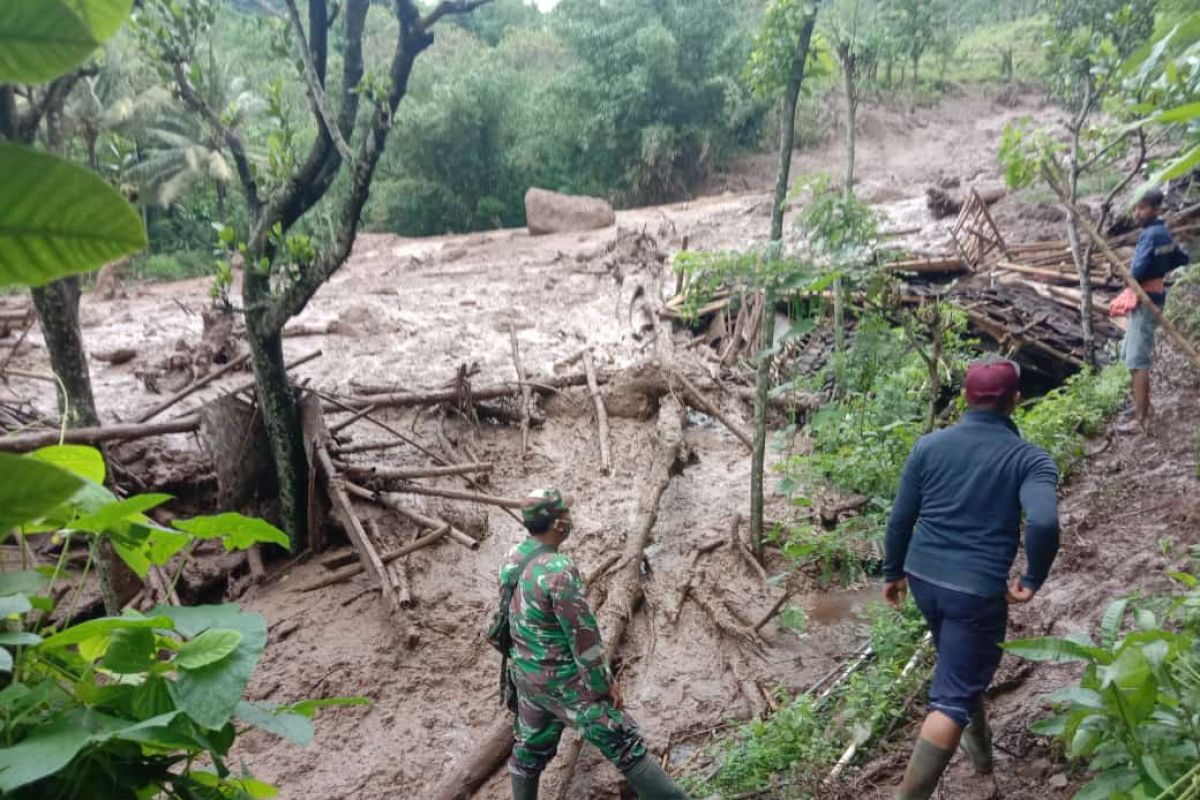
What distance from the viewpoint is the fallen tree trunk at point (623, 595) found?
4.43 metres

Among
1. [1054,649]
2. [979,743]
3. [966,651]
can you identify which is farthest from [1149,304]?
[979,743]

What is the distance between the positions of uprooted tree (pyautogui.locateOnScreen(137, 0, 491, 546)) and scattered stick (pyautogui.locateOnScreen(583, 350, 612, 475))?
347 cm

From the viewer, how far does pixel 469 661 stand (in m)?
5.61

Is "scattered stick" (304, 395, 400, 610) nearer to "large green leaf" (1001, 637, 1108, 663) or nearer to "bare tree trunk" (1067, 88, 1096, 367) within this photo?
"large green leaf" (1001, 637, 1108, 663)

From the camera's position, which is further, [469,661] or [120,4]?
[469,661]

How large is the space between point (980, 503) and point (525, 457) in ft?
19.6

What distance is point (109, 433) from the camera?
5449mm

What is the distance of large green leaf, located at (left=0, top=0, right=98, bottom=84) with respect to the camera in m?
0.68

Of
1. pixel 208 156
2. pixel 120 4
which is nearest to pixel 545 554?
pixel 120 4

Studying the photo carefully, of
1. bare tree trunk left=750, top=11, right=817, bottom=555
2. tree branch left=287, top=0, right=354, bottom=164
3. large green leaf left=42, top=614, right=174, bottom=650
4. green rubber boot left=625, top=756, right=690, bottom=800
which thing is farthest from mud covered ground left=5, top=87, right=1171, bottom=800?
large green leaf left=42, top=614, right=174, bottom=650

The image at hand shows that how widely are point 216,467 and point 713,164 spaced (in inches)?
890

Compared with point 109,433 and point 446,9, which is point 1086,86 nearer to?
point 446,9

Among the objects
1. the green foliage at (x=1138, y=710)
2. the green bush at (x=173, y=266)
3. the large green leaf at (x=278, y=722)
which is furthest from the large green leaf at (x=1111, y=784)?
the green bush at (x=173, y=266)

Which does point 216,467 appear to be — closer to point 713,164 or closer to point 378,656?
point 378,656
